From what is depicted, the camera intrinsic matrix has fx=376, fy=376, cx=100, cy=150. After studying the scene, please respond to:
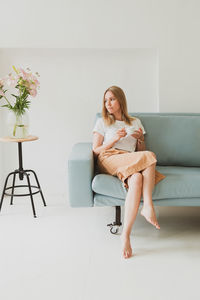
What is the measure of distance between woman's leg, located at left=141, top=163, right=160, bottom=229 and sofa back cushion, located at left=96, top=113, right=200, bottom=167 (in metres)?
0.59

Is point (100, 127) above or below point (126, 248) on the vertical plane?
above

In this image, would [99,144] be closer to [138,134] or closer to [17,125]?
[138,134]

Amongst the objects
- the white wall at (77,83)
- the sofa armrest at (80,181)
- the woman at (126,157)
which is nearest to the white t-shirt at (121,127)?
the woman at (126,157)

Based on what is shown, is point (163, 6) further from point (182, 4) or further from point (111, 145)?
point (111, 145)

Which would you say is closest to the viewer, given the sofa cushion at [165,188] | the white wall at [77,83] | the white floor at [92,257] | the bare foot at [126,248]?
the white floor at [92,257]

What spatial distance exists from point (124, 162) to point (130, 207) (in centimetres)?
41

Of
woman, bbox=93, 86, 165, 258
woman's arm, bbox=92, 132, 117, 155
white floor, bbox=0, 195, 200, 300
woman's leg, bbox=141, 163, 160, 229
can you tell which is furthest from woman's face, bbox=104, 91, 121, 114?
white floor, bbox=0, 195, 200, 300

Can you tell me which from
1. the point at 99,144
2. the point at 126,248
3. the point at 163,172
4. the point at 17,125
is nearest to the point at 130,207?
the point at 126,248

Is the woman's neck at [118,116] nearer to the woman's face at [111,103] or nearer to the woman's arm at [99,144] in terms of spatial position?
the woman's face at [111,103]

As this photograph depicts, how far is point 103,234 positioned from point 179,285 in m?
0.85

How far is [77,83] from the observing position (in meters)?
3.74

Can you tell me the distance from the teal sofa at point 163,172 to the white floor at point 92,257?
0.27m

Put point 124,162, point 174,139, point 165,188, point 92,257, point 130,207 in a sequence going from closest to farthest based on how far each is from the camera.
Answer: point 92,257
point 130,207
point 165,188
point 124,162
point 174,139

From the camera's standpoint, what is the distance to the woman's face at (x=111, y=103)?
3125 mm
